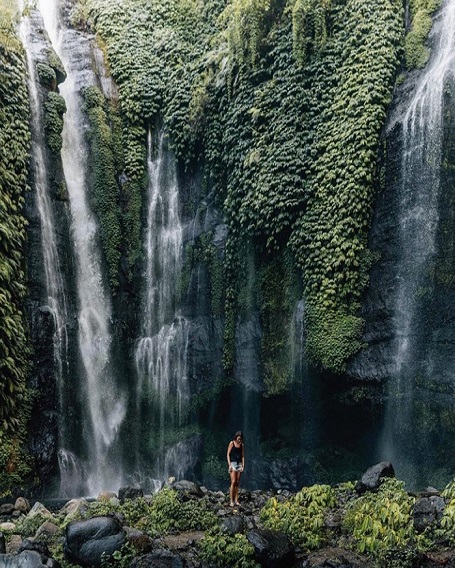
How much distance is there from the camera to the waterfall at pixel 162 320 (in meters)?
16.7

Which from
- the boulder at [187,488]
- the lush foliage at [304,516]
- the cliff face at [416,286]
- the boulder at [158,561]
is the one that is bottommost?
the boulder at [187,488]

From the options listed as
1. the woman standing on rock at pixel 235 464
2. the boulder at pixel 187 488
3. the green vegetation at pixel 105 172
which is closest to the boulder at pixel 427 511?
the woman standing on rock at pixel 235 464

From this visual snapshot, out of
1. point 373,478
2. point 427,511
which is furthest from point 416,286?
point 427,511

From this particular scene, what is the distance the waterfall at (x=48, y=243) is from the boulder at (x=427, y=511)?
34.5ft

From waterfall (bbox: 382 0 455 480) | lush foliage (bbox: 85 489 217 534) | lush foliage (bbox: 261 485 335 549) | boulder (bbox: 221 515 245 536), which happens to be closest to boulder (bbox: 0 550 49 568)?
lush foliage (bbox: 85 489 217 534)

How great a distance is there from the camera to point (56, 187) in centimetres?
1742

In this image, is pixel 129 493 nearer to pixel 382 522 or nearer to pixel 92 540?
pixel 92 540

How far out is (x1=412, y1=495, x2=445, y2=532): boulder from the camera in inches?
311

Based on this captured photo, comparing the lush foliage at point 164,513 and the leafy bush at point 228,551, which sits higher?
the leafy bush at point 228,551

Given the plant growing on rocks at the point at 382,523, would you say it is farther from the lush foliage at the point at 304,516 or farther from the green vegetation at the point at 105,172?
the green vegetation at the point at 105,172

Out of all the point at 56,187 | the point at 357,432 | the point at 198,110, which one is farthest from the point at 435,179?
the point at 56,187

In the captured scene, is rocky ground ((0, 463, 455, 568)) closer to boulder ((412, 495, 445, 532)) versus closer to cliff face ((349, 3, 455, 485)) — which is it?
boulder ((412, 495, 445, 532))

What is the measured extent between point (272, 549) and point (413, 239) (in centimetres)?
846

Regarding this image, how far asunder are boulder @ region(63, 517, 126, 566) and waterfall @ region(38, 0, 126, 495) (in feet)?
25.0
